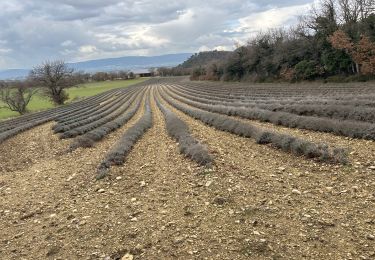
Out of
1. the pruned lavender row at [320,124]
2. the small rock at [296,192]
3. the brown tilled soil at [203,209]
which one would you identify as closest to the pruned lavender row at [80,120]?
the pruned lavender row at [320,124]

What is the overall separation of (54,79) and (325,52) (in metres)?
50.3

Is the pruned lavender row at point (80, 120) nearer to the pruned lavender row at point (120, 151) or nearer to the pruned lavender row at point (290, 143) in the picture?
the pruned lavender row at point (120, 151)

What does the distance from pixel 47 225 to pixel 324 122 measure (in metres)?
9.89

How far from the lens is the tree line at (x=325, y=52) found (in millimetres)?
45719

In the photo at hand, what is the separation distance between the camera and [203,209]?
25.7 ft

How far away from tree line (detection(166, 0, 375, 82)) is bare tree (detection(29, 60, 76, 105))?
36168mm

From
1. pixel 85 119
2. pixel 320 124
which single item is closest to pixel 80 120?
pixel 85 119

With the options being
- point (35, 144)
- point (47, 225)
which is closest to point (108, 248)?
point (47, 225)

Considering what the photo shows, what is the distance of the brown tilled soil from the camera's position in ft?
20.5

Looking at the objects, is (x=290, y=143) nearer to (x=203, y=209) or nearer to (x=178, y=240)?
(x=203, y=209)

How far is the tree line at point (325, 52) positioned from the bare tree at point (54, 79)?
36168 millimetres

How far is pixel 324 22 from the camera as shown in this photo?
181ft

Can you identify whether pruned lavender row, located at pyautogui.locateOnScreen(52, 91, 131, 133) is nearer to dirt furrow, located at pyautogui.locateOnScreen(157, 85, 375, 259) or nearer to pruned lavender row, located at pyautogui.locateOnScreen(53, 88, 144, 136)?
pruned lavender row, located at pyautogui.locateOnScreen(53, 88, 144, 136)

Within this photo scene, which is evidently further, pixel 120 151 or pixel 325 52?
pixel 325 52
